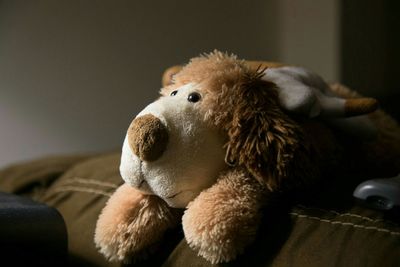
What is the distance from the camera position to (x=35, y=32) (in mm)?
1393

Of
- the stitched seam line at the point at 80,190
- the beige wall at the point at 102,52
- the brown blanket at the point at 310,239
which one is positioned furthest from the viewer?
the beige wall at the point at 102,52

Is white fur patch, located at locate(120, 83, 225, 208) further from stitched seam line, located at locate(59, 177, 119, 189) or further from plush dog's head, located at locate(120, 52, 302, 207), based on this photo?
stitched seam line, located at locate(59, 177, 119, 189)

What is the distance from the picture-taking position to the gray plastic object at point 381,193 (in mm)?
602

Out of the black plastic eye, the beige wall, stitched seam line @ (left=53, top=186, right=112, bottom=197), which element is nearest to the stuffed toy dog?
the black plastic eye

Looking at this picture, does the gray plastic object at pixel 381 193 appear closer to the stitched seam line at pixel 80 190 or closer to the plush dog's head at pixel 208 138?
the plush dog's head at pixel 208 138

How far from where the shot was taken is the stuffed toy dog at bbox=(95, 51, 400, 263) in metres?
0.59

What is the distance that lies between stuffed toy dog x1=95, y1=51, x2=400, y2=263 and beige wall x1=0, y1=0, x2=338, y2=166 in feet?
2.23

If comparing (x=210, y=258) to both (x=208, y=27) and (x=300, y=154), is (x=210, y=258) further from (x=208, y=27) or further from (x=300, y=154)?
(x=208, y=27)

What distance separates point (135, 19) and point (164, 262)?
970 mm

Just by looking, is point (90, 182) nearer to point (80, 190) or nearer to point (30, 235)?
point (80, 190)

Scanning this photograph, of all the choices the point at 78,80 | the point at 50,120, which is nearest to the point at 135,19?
the point at 78,80

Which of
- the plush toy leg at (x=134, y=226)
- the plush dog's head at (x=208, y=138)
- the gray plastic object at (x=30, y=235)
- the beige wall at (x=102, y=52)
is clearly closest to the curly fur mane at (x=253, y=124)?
the plush dog's head at (x=208, y=138)

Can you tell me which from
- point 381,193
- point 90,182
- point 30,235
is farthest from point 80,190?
point 381,193

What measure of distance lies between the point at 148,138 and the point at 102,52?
960 millimetres
